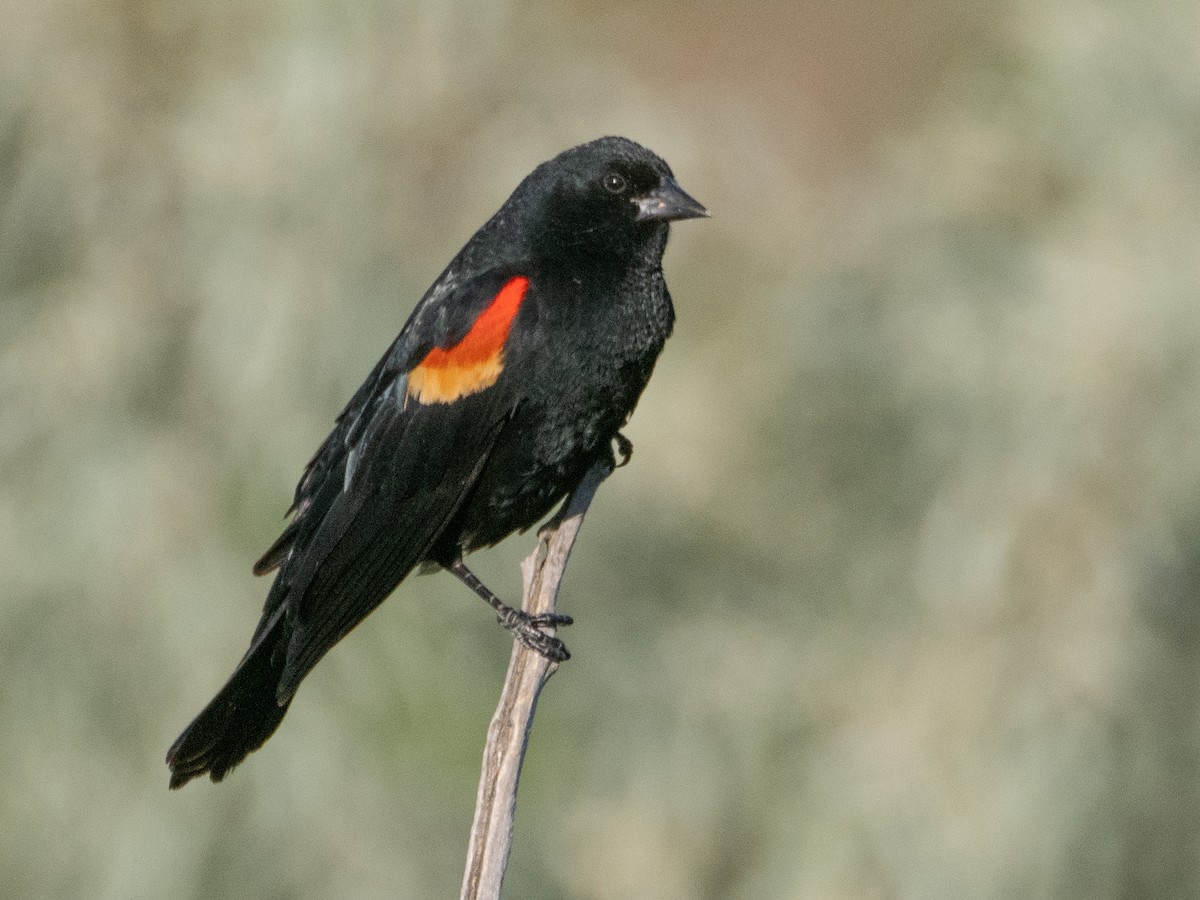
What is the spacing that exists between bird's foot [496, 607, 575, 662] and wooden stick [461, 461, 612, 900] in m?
0.02

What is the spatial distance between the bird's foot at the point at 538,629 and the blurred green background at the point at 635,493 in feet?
2.85

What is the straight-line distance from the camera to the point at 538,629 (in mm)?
2809

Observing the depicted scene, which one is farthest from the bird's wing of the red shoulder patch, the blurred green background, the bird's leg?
the blurred green background

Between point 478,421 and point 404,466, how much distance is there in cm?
16

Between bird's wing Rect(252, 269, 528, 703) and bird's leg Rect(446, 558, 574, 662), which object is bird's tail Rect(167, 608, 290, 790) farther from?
bird's leg Rect(446, 558, 574, 662)

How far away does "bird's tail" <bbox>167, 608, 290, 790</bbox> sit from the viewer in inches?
111

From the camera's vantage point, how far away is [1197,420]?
361 centimetres

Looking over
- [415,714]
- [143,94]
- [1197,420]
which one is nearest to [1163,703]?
[1197,420]

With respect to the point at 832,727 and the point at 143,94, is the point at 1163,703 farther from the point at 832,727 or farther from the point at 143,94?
the point at 143,94

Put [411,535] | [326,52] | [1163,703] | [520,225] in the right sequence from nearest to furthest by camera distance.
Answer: [411,535]
[520,225]
[1163,703]
[326,52]

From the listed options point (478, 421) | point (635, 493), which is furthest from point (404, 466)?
point (635, 493)

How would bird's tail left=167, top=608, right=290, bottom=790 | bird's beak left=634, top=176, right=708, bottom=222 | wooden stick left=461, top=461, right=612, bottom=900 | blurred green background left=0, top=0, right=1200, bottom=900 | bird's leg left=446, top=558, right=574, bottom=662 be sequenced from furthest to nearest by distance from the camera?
blurred green background left=0, top=0, right=1200, bottom=900, bird's beak left=634, top=176, right=708, bottom=222, bird's tail left=167, top=608, right=290, bottom=790, bird's leg left=446, top=558, right=574, bottom=662, wooden stick left=461, top=461, right=612, bottom=900

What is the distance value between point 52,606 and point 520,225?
1.42 meters

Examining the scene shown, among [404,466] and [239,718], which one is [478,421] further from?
[239,718]
